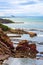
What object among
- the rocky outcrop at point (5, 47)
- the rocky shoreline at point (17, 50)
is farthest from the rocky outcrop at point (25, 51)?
the rocky outcrop at point (5, 47)

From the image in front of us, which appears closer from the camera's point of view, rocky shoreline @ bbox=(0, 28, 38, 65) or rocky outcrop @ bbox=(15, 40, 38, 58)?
rocky shoreline @ bbox=(0, 28, 38, 65)

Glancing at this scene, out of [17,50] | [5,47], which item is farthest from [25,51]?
[5,47]

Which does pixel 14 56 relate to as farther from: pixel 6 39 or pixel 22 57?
pixel 6 39

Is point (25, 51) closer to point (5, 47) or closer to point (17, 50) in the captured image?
point (17, 50)

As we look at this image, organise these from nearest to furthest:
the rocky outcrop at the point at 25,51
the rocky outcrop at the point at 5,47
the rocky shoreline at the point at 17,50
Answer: the rocky outcrop at the point at 5,47 → the rocky shoreline at the point at 17,50 → the rocky outcrop at the point at 25,51

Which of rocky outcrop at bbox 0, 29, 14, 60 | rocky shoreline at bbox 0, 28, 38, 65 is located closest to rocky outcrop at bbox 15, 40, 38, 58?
rocky shoreline at bbox 0, 28, 38, 65

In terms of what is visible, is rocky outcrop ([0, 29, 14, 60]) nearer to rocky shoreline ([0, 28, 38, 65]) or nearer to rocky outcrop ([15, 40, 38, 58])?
rocky shoreline ([0, 28, 38, 65])

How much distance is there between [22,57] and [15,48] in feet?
7.66

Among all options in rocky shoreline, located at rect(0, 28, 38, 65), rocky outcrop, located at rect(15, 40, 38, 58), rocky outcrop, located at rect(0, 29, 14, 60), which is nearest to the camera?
rocky outcrop, located at rect(0, 29, 14, 60)

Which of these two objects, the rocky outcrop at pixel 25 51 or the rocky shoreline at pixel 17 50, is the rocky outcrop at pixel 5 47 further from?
the rocky outcrop at pixel 25 51

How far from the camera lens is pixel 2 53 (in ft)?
66.3

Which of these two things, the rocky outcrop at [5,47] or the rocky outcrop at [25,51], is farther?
the rocky outcrop at [25,51]

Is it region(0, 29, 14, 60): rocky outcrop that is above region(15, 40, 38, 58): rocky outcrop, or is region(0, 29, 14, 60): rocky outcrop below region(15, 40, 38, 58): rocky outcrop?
above

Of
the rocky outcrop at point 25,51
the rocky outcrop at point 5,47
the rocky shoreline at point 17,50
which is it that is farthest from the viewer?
the rocky outcrop at point 25,51
